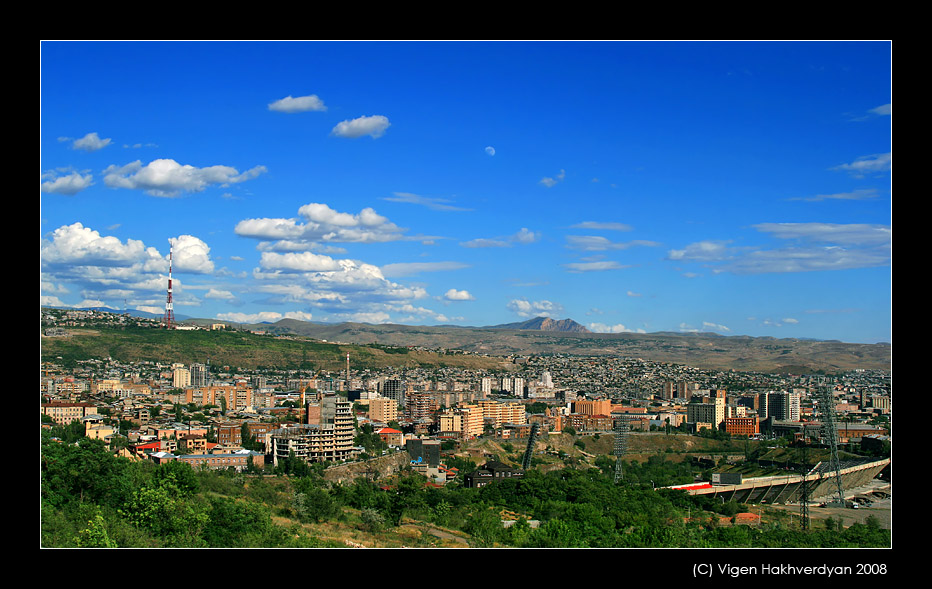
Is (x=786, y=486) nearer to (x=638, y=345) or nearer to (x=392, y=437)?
(x=392, y=437)

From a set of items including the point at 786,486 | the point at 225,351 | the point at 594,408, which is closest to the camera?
the point at 786,486

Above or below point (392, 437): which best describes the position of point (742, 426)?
below

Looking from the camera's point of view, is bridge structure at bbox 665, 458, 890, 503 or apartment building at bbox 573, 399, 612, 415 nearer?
bridge structure at bbox 665, 458, 890, 503

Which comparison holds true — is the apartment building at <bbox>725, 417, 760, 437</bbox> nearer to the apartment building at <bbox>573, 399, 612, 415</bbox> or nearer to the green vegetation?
the apartment building at <bbox>573, 399, 612, 415</bbox>

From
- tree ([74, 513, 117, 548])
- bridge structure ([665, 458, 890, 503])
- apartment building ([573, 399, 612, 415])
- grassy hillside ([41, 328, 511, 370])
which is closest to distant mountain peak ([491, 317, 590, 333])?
grassy hillside ([41, 328, 511, 370])

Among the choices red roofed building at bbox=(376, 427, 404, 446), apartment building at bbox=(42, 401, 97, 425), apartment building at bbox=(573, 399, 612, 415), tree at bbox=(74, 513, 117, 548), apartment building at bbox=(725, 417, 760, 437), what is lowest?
apartment building at bbox=(725, 417, 760, 437)

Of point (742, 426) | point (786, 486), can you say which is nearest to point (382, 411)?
point (742, 426)
